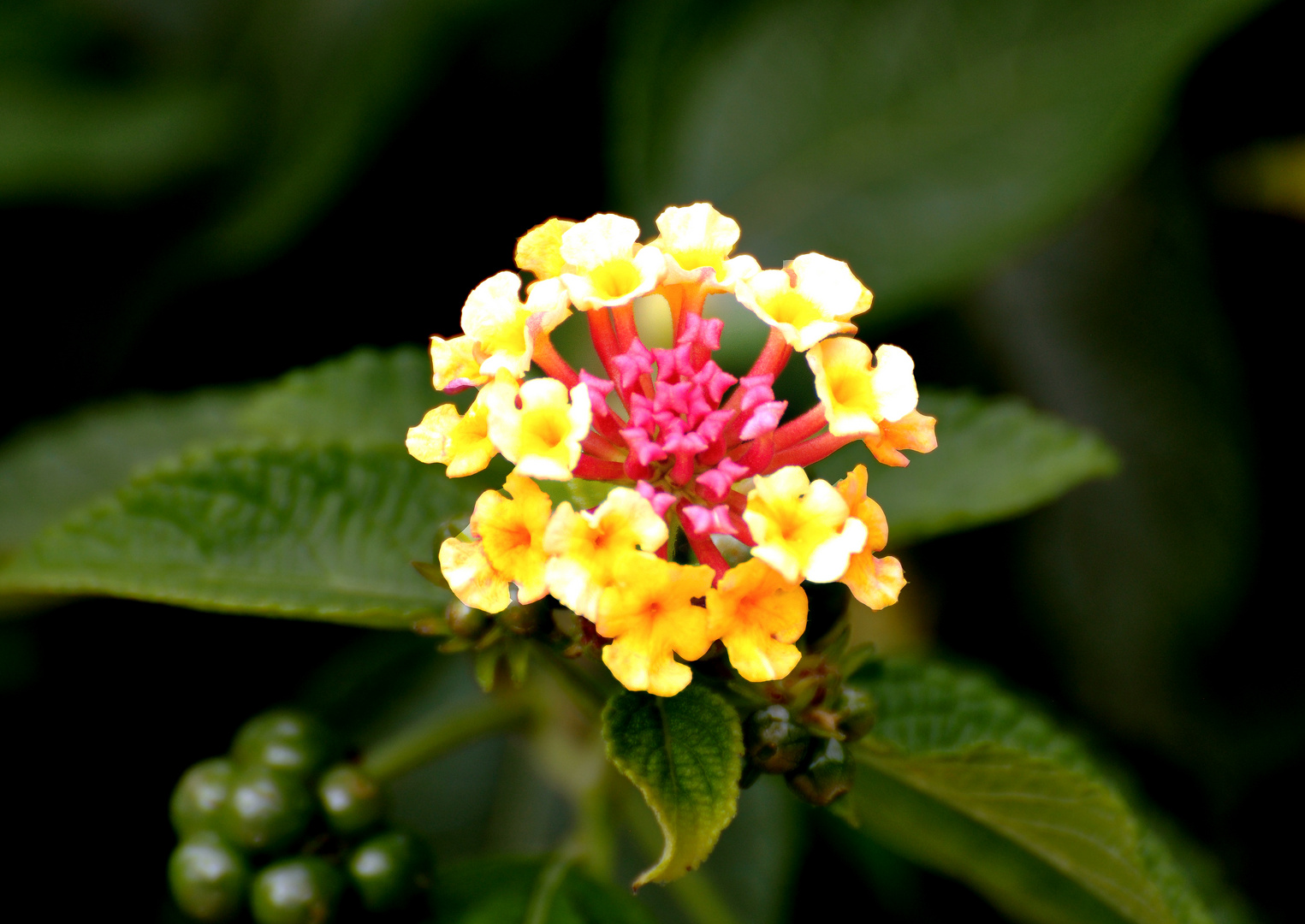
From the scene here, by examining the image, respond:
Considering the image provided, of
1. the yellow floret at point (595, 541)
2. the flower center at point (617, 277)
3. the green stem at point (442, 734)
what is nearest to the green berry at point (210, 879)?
the green stem at point (442, 734)

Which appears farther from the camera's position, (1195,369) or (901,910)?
(1195,369)

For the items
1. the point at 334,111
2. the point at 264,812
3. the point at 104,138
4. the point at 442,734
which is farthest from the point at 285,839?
the point at 104,138

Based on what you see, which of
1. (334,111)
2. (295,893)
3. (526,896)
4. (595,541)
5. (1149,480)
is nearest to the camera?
(595,541)

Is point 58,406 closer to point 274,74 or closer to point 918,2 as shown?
point 274,74

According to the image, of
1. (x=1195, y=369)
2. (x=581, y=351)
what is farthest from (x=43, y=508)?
(x=1195, y=369)

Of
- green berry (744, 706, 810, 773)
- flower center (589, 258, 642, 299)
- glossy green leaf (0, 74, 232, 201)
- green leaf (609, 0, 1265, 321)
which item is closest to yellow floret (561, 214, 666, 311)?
flower center (589, 258, 642, 299)

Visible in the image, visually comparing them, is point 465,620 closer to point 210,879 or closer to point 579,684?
point 579,684
